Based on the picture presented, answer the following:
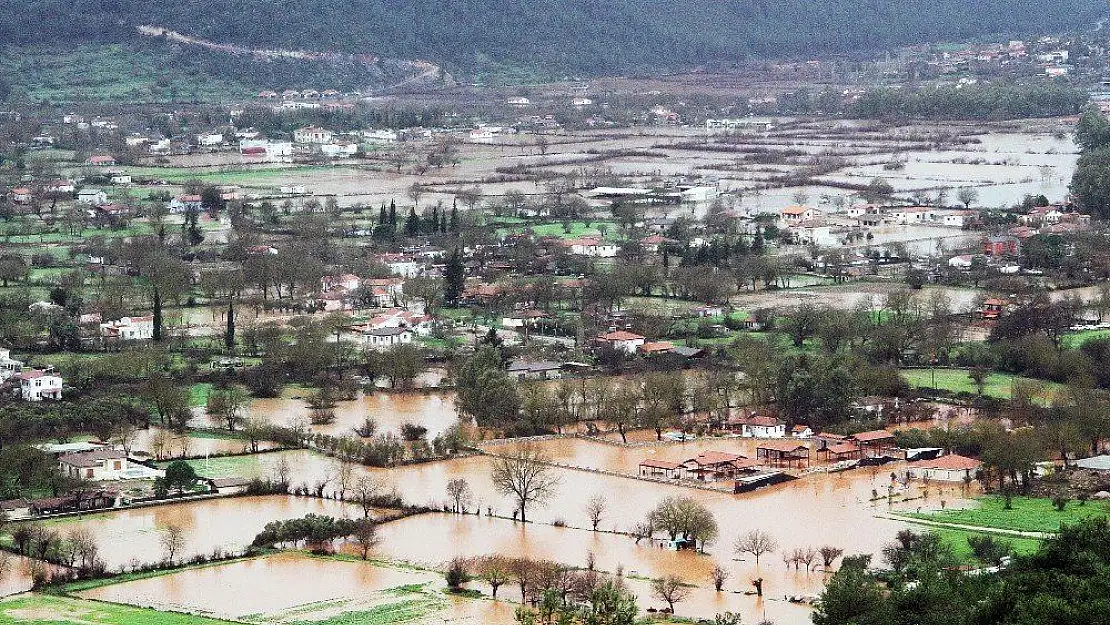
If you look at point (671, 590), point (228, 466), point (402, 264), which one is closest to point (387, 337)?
point (402, 264)

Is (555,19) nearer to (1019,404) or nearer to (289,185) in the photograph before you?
(289,185)

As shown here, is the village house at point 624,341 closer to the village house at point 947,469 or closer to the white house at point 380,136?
the village house at point 947,469

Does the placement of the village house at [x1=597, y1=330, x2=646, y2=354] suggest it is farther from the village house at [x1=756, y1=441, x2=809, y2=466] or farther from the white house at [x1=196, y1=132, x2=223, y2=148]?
the white house at [x1=196, y1=132, x2=223, y2=148]

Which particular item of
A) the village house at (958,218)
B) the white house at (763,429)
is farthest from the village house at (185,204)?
the white house at (763,429)

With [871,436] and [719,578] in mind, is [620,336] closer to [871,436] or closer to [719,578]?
[871,436]

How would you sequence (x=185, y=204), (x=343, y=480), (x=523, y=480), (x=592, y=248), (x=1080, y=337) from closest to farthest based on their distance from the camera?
(x=523, y=480)
(x=343, y=480)
(x=1080, y=337)
(x=592, y=248)
(x=185, y=204)
